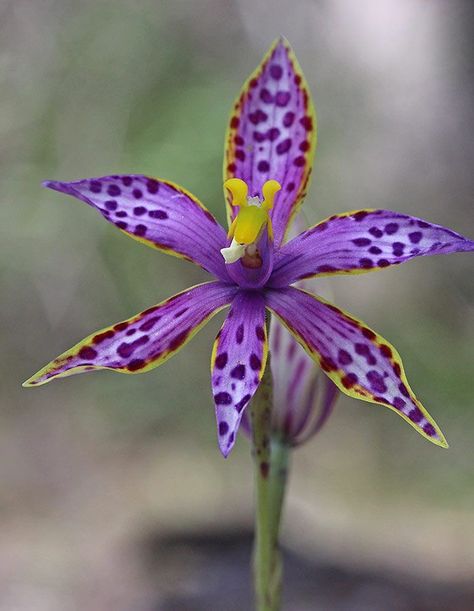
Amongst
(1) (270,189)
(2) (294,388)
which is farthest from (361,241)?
(2) (294,388)

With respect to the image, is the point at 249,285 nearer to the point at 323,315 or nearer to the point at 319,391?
the point at 323,315

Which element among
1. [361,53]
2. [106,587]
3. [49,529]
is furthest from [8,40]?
[106,587]

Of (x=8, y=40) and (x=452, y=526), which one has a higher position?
(x=8, y=40)

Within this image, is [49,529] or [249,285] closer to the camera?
[249,285]

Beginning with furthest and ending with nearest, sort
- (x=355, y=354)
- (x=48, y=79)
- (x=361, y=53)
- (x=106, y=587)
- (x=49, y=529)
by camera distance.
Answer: (x=361, y=53)
(x=48, y=79)
(x=49, y=529)
(x=106, y=587)
(x=355, y=354)

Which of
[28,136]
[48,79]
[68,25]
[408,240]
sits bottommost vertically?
[408,240]

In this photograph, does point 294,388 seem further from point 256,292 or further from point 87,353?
point 87,353

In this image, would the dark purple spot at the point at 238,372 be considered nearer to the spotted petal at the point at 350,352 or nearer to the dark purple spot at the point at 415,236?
the spotted petal at the point at 350,352

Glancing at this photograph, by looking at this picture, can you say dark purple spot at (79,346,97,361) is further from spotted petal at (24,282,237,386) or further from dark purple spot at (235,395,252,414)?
dark purple spot at (235,395,252,414)

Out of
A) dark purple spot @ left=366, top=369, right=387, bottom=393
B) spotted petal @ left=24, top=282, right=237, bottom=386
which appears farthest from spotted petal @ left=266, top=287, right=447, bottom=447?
spotted petal @ left=24, top=282, right=237, bottom=386
